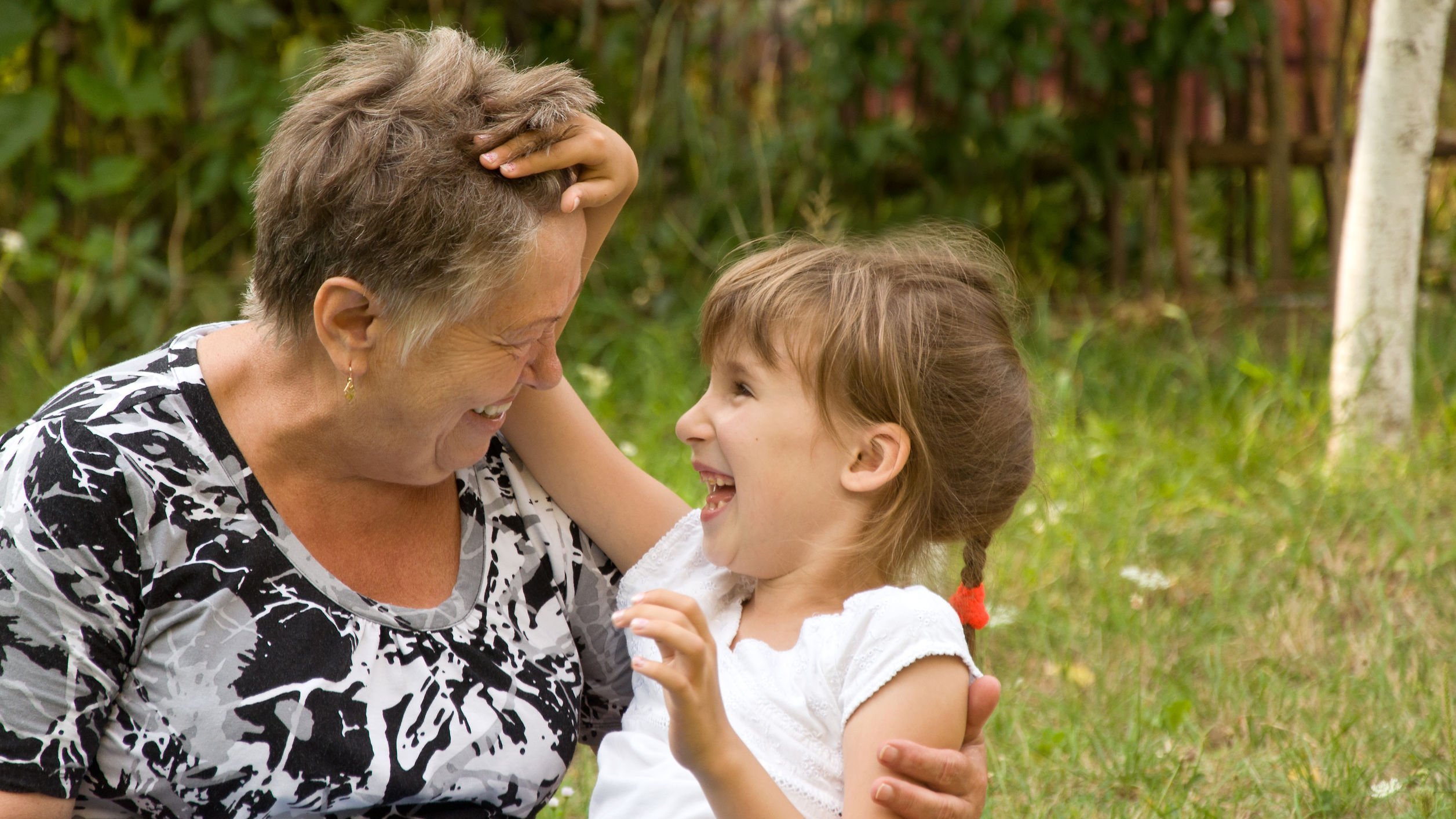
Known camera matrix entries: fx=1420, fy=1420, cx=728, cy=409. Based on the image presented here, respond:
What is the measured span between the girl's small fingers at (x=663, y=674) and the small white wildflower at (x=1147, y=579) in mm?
1924

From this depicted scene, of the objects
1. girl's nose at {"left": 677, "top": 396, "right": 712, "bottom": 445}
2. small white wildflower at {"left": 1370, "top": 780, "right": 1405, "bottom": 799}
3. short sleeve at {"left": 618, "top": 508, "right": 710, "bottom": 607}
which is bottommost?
small white wildflower at {"left": 1370, "top": 780, "right": 1405, "bottom": 799}

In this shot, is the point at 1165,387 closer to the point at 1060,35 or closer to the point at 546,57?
the point at 1060,35

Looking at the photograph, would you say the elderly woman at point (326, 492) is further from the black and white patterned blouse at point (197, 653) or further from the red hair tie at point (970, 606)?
the red hair tie at point (970, 606)

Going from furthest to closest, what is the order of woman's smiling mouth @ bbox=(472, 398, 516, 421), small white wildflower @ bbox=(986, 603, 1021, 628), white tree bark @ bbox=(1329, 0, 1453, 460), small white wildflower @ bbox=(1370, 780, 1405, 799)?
white tree bark @ bbox=(1329, 0, 1453, 460), small white wildflower @ bbox=(986, 603, 1021, 628), small white wildflower @ bbox=(1370, 780, 1405, 799), woman's smiling mouth @ bbox=(472, 398, 516, 421)

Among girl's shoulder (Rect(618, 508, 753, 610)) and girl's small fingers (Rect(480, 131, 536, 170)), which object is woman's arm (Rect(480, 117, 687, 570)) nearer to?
girl's shoulder (Rect(618, 508, 753, 610))

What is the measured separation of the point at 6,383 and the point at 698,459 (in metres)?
3.45

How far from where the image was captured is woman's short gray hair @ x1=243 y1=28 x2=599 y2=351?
160cm

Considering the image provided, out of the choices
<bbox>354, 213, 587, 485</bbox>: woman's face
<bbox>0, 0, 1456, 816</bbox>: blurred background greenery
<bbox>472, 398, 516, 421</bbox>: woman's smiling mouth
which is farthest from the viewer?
<bbox>0, 0, 1456, 816</bbox>: blurred background greenery

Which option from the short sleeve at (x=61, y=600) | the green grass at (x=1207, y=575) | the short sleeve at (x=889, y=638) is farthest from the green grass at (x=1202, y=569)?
the short sleeve at (x=61, y=600)

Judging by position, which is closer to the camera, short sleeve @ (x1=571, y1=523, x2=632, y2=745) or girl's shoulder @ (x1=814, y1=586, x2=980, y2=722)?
girl's shoulder @ (x1=814, y1=586, x2=980, y2=722)

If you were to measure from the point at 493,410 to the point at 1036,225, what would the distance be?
3830 millimetres

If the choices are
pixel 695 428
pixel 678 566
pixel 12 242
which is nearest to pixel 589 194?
pixel 695 428

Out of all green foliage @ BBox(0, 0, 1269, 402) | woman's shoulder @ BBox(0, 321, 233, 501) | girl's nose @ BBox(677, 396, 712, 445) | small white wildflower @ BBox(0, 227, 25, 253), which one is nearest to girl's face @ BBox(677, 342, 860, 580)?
girl's nose @ BBox(677, 396, 712, 445)

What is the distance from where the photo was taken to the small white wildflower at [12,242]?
427 centimetres
